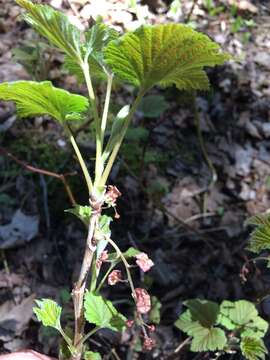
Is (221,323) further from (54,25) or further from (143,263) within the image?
(54,25)

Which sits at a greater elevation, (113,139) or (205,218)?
(113,139)

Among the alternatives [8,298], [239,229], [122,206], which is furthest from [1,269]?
[239,229]

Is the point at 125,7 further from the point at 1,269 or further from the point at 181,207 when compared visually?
the point at 1,269

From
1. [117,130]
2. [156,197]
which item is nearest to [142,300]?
[117,130]

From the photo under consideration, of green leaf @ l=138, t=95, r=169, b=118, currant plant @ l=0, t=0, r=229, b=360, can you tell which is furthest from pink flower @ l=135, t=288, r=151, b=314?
green leaf @ l=138, t=95, r=169, b=118

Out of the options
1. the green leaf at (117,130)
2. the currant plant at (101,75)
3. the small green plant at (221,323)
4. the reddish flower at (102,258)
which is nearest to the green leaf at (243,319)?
the small green plant at (221,323)

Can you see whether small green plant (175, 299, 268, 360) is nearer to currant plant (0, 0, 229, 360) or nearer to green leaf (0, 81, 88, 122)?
currant plant (0, 0, 229, 360)
